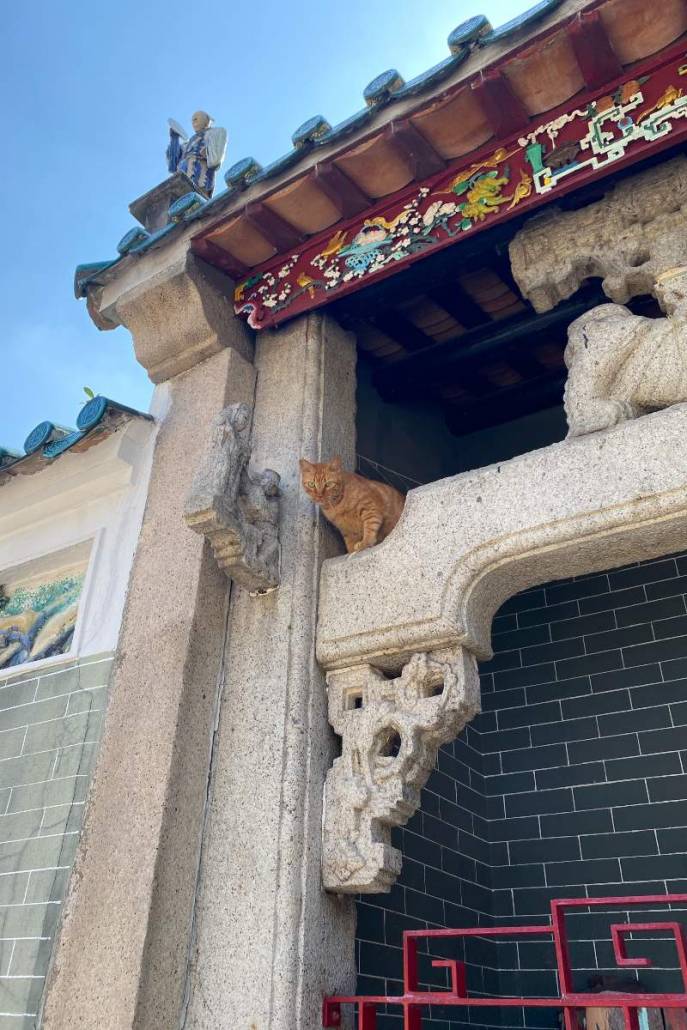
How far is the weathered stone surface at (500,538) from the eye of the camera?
3.14 meters

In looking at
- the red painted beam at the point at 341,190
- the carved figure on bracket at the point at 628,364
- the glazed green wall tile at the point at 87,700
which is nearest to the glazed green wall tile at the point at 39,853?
the glazed green wall tile at the point at 87,700

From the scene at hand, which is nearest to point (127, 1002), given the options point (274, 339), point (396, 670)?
point (396, 670)

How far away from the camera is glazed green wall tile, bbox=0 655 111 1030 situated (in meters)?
3.49

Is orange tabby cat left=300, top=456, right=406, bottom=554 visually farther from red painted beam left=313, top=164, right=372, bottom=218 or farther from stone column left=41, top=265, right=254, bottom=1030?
red painted beam left=313, top=164, right=372, bottom=218

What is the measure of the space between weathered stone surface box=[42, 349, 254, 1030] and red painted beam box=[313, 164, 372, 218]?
39.0 inches

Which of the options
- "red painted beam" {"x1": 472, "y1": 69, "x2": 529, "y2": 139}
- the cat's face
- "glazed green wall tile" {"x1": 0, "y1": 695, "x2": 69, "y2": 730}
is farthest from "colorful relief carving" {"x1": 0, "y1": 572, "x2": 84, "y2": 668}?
"red painted beam" {"x1": 472, "y1": 69, "x2": 529, "y2": 139}

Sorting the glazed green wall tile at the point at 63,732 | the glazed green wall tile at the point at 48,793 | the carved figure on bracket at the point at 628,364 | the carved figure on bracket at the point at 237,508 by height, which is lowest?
the glazed green wall tile at the point at 48,793

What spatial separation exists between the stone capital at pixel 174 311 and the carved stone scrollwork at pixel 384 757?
1.89 m

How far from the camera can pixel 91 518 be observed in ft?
15.1

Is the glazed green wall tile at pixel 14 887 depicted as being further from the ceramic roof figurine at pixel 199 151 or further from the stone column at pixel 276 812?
the ceramic roof figurine at pixel 199 151

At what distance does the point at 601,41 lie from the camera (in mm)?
3404

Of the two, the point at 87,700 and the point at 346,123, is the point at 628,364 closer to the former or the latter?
the point at 346,123

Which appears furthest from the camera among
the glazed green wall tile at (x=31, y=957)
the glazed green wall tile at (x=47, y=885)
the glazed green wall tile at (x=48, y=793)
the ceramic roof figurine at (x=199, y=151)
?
the ceramic roof figurine at (x=199, y=151)

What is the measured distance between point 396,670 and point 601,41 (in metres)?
2.42
